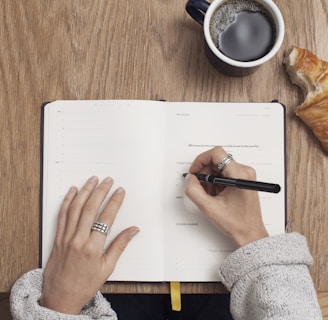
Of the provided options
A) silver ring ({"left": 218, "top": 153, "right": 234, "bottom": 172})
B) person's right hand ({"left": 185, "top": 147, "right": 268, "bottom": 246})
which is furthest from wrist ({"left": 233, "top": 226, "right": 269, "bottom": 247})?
silver ring ({"left": 218, "top": 153, "right": 234, "bottom": 172})

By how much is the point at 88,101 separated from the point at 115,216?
18cm

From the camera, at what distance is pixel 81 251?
2.11 feet

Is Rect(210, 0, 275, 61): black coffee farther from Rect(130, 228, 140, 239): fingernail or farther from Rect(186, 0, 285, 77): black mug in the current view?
Rect(130, 228, 140, 239): fingernail

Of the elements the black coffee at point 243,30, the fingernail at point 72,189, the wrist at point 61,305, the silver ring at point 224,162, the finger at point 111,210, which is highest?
the black coffee at point 243,30

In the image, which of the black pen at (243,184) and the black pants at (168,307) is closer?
the black pen at (243,184)

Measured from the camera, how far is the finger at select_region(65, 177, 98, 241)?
66cm

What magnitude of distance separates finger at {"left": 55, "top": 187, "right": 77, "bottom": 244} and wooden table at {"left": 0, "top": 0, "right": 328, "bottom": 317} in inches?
1.5

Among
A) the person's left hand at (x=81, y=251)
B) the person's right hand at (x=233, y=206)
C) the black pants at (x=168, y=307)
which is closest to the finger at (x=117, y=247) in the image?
the person's left hand at (x=81, y=251)

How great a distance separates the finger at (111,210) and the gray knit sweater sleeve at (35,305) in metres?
0.09

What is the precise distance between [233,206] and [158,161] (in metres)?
0.13

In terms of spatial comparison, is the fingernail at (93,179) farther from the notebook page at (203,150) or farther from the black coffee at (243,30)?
the black coffee at (243,30)

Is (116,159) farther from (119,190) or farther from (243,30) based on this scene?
(243,30)

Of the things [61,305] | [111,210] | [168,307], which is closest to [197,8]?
[111,210]

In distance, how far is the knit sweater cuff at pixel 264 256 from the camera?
615mm
